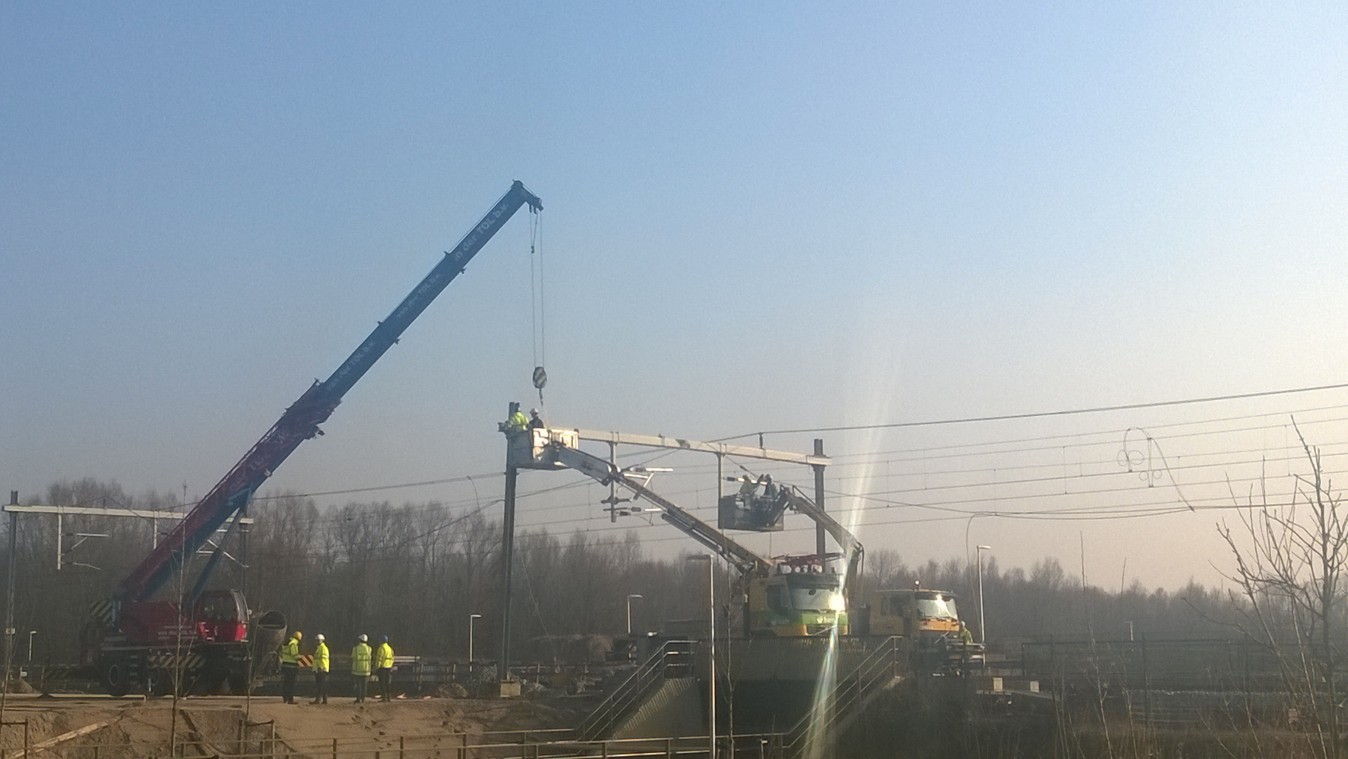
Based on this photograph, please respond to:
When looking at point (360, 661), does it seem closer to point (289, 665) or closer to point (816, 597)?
point (289, 665)

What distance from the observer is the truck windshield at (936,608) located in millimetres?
39781

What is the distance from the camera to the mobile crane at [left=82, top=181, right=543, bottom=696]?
37.5 metres

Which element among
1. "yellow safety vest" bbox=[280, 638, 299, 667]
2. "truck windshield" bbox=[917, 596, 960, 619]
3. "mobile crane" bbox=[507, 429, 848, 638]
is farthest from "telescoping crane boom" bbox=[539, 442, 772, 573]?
"yellow safety vest" bbox=[280, 638, 299, 667]

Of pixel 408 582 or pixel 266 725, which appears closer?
pixel 266 725

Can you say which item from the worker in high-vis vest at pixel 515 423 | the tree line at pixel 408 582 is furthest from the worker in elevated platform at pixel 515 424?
the tree line at pixel 408 582

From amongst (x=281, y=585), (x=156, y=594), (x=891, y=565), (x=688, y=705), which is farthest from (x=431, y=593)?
(x=688, y=705)

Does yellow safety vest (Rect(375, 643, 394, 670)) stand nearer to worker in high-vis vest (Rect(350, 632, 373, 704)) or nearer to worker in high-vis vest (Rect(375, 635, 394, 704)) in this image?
worker in high-vis vest (Rect(375, 635, 394, 704))

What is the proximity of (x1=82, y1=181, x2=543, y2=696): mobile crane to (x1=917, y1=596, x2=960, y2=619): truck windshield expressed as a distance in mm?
16911

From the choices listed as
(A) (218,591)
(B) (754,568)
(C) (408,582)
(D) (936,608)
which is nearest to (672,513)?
(B) (754,568)

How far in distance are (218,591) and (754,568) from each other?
51.0 ft

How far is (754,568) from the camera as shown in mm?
39375

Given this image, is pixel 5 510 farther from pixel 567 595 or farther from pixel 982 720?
pixel 567 595

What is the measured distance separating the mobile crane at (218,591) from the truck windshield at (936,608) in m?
16.9

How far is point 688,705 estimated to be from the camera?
3691 centimetres
